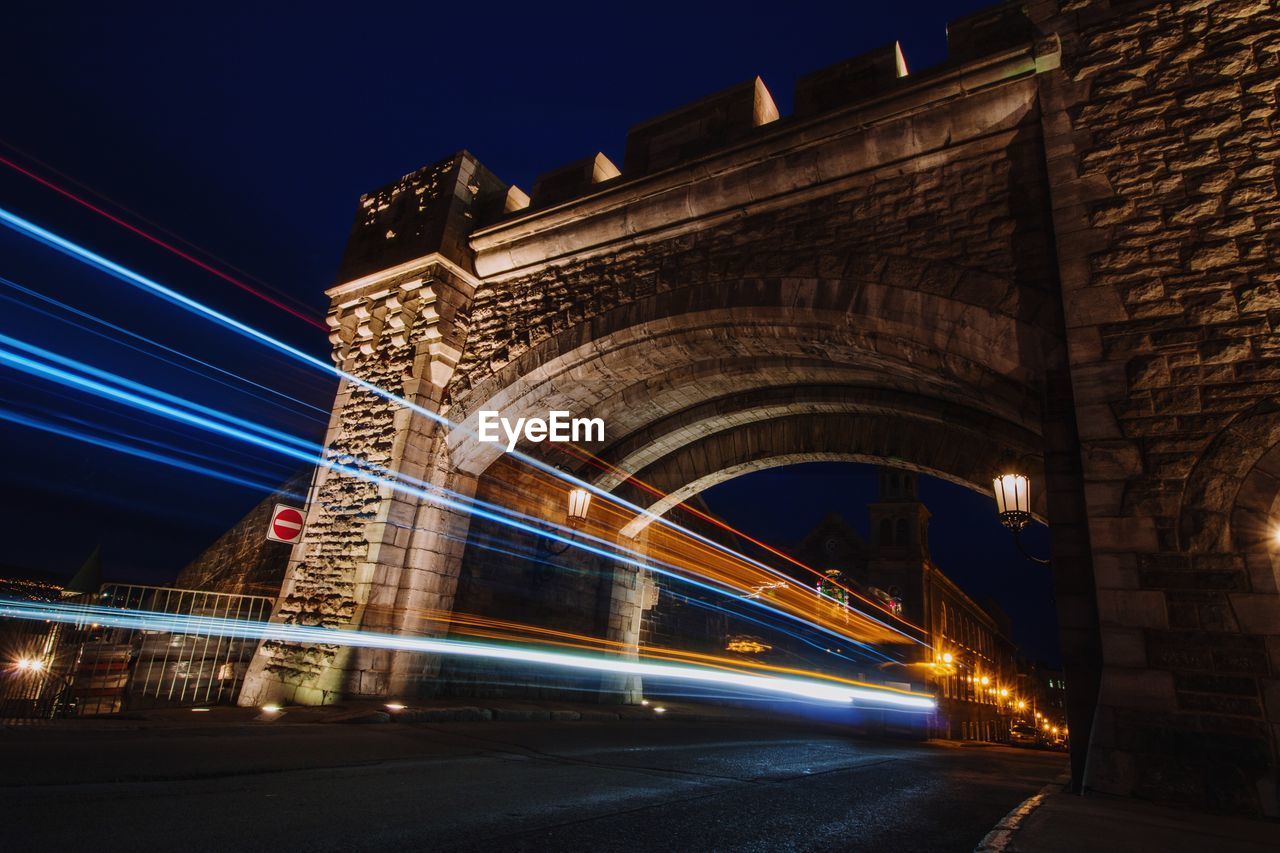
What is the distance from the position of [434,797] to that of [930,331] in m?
5.01

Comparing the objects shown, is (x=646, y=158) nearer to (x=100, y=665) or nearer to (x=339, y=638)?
(x=339, y=638)

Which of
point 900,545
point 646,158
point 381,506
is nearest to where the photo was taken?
point 646,158

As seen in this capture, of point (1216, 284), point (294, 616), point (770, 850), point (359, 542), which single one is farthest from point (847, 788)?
point (294, 616)

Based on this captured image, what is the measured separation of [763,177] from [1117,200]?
10.2 feet

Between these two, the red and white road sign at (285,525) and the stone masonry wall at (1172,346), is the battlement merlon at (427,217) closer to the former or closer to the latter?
the red and white road sign at (285,525)

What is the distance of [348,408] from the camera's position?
368 inches

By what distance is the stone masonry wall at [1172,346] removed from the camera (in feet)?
12.3

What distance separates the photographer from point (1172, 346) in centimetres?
451

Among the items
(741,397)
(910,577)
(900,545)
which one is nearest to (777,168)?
(741,397)

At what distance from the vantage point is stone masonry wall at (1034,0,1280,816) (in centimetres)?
375

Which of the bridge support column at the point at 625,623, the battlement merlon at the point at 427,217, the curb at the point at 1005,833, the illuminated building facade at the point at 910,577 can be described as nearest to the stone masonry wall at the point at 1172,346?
the curb at the point at 1005,833

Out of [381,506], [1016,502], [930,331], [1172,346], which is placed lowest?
[381,506]

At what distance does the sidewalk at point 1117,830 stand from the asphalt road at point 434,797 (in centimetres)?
29

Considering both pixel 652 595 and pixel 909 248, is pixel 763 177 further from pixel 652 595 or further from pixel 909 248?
pixel 652 595
